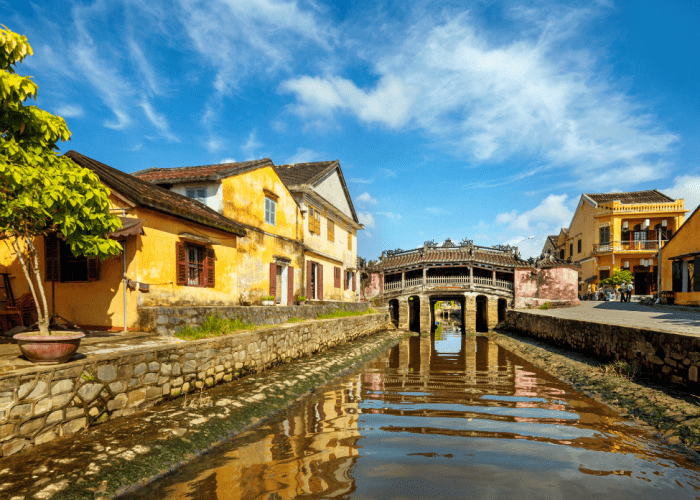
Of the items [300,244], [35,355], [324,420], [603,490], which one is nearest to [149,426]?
[35,355]

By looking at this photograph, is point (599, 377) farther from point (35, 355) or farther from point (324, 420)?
point (35, 355)

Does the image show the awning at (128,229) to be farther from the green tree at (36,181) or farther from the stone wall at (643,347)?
the stone wall at (643,347)

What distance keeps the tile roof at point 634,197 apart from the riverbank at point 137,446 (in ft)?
132

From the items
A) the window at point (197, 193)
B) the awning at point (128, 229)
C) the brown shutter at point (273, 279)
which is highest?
the window at point (197, 193)

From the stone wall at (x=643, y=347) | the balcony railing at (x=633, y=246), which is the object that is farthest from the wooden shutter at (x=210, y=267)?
the balcony railing at (x=633, y=246)

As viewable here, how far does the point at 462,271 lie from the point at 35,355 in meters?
35.6

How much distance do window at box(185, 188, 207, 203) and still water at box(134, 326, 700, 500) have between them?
905 cm

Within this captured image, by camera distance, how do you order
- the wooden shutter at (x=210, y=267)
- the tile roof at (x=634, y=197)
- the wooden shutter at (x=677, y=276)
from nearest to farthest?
the wooden shutter at (x=210, y=267) → the wooden shutter at (x=677, y=276) → the tile roof at (x=634, y=197)

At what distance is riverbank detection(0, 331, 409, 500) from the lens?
408cm

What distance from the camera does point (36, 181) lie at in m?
6.00

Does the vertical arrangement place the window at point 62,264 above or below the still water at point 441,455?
above

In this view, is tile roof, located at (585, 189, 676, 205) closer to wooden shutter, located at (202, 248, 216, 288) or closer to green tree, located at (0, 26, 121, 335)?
wooden shutter, located at (202, 248, 216, 288)

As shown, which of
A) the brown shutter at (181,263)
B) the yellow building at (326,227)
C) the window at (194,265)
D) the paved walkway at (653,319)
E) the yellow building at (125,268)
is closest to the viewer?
the yellow building at (125,268)

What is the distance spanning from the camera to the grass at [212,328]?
9.38 metres
